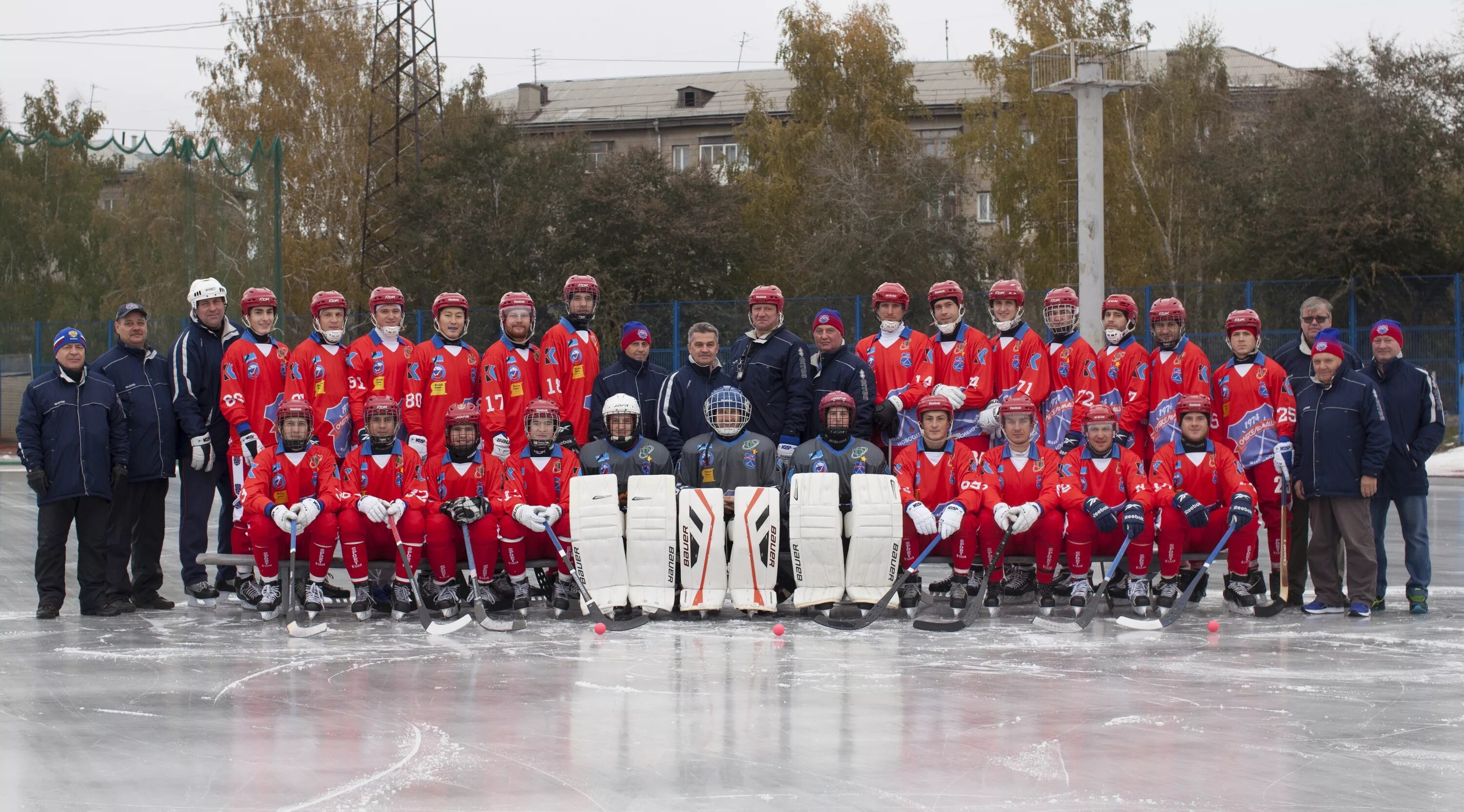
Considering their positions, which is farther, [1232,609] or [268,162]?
[268,162]

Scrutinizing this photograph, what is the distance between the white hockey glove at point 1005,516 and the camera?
7.89 metres

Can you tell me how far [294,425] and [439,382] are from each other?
0.94 m

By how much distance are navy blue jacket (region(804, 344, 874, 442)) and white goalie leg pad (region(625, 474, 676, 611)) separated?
1.07 m

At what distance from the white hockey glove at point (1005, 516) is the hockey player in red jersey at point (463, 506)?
260cm

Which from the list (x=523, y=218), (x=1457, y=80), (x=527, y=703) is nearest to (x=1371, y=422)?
(x=527, y=703)

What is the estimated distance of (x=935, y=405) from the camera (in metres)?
8.30

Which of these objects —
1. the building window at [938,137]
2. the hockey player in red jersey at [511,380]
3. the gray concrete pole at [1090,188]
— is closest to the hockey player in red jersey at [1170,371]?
the hockey player in red jersey at [511,380]

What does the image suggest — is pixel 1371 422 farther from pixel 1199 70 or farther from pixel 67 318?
pixel 1199 70

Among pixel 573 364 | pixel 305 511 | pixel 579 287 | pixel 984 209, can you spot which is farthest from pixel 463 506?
pixel 984 209

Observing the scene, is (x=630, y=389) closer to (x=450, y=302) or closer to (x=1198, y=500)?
(x=450, y=302)

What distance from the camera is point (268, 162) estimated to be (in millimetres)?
20031

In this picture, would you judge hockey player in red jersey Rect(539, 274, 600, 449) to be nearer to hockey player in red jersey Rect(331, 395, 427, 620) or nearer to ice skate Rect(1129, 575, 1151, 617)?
hockey player in red jersey Rect(331, 395, 427, 620)

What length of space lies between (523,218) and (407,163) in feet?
28.9

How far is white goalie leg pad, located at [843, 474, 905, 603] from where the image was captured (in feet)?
26.1
